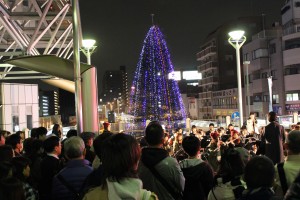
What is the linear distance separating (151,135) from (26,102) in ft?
59.3

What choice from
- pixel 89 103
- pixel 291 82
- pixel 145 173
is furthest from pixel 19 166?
pixel 291 82

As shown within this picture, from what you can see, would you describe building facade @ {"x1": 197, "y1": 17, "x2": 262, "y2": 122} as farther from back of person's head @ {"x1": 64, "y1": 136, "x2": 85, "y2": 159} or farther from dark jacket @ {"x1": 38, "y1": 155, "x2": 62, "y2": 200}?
back of person's head @ {"x1": 64, "y1": 136, "x2": 85, "y2": 159}

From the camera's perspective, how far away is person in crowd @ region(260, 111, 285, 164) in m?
8.46

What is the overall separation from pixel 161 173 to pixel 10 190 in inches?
62.1

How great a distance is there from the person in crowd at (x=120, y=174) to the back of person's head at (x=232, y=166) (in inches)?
50.9

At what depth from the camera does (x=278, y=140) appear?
27.8 feet

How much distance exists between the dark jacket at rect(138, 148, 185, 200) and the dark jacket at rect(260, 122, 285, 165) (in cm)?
504

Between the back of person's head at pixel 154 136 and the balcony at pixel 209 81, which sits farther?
the balcony at pixel 209 81

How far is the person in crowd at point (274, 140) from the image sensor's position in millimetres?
8461

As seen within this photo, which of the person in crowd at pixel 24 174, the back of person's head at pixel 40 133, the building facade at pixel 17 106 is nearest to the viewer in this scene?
the person in crowd at pixel 24 174

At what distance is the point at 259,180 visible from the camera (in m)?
2.80

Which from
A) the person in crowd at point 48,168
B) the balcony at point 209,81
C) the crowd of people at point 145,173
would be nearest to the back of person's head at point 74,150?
the crowd of people at point 145,173

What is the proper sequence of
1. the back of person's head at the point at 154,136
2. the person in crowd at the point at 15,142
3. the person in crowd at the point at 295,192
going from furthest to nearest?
the person in crowd at the point at 15,142 → the back of person's head at the point at 154,136 → the person in crowd at the point at 295,192

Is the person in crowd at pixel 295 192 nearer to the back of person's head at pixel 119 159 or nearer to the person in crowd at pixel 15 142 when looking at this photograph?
the back of person's head at pixel 119 159
